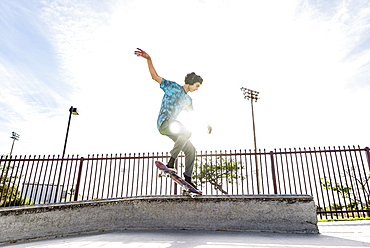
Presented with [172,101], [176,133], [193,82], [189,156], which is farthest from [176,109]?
[189,156]

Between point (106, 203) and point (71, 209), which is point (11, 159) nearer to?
point (71, 209)

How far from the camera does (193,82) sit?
4613 millimetres

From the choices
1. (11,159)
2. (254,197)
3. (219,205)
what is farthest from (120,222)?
(11,159)

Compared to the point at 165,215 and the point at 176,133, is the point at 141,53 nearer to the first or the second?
the point at 176,133

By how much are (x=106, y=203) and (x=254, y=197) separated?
3338 mm

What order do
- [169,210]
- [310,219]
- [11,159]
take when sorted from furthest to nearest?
[11,159] < [169,210] < [310,219]

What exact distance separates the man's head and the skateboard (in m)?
1.57

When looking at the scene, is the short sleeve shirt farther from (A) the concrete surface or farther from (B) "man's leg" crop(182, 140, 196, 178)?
(A) the concrete surface

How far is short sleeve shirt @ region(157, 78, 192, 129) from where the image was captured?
430cm

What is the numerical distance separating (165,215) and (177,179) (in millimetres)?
1127

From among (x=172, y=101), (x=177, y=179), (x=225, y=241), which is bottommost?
(x=225, y=241)

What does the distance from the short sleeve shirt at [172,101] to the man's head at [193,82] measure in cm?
14

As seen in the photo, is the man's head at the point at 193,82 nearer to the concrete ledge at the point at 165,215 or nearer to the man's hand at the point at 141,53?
the man's hand at the point at 141,53

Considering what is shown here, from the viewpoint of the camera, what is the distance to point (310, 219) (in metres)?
4.19
